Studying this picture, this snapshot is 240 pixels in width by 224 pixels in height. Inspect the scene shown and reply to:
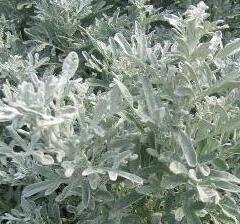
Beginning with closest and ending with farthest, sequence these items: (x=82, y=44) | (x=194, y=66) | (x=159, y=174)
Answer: (x=194, y=66), (x=159, y=174), (x=82, y=44)

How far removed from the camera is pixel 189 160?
6.13 ft

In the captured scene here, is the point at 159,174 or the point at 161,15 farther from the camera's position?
the point at 161,15

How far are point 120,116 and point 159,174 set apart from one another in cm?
27

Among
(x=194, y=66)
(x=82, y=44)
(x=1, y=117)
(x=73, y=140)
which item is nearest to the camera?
(x=1, y=117)

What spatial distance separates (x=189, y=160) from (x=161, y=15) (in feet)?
4.39

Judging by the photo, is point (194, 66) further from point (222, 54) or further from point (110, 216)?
point (110, 216)

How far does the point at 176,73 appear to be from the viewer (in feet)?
6.87

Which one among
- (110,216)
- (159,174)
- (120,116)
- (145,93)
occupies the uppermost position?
(145,93)

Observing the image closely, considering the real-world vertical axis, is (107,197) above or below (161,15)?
below

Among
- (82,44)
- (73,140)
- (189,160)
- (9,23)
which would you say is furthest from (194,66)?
(9,23)

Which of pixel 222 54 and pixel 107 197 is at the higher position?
pixel 222 54

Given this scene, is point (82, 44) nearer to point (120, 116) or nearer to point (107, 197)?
point (120, 116)

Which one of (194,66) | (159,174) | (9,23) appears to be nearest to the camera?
(194,66)

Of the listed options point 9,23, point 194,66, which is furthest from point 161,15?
point 194,66
